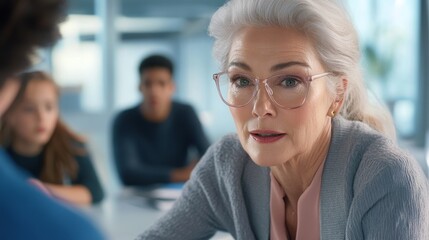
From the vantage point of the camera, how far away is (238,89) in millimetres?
1684

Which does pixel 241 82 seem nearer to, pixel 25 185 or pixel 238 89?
pixel 238 89

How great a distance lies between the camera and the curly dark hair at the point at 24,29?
2.33 feet

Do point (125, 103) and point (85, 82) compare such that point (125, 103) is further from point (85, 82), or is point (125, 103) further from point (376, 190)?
point (376, 190)

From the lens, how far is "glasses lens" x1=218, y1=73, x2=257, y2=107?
1.66m

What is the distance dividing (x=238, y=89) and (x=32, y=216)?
1005 millimetres

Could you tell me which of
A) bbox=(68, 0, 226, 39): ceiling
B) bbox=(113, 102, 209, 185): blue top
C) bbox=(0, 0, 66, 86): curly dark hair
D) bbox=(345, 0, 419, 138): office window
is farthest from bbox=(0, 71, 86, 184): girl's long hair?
bbox=(68, 0, 226, 39): ceiling

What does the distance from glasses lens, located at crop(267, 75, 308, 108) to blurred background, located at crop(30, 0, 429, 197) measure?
12.3 feet

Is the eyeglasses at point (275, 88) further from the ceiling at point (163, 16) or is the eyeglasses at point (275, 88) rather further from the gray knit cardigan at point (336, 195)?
the ceiling at point (163, 16)

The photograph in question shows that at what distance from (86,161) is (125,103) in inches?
232

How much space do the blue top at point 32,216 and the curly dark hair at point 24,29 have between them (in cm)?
9

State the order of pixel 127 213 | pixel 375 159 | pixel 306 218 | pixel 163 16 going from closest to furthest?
1. pixel 375 159
2. pixel 306 218
3. pixel 127 213
4. pixel 163 16

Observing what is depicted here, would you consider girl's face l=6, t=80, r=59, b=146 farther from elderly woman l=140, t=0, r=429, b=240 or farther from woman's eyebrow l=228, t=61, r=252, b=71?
woman's eyebrow l=228, t=61, r=252, b=71

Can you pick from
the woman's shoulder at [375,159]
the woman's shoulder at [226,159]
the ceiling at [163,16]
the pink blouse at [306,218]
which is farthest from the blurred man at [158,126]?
the ceiling at [163,16]

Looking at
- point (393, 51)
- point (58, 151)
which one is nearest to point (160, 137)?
point (58, 151)
